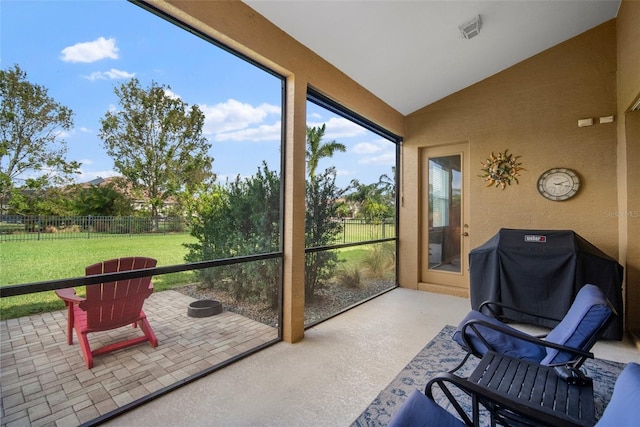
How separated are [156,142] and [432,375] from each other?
2.87 metres

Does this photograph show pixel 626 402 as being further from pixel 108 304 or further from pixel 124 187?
pixel 108 304

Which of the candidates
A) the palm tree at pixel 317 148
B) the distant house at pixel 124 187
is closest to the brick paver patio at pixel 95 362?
the distant house at pixel 124 187

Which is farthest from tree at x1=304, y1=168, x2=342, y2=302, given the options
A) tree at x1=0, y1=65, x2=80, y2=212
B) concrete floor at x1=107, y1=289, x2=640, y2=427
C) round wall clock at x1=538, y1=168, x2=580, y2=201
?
round wall clock at x1=538, y1=168, x2=580, y2=201

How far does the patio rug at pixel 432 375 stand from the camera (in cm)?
198

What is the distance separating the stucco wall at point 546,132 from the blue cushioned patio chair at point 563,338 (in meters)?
2.33

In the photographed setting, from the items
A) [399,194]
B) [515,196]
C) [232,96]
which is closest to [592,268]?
[515,196]

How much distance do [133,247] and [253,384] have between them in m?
1.37

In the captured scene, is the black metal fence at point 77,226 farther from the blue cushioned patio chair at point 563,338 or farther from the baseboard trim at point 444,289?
the baseboard trim at point 444,289

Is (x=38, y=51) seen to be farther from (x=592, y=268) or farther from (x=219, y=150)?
(x=592, y=268)

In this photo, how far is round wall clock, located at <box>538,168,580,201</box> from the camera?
3879 millimetres

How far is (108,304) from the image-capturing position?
221cm

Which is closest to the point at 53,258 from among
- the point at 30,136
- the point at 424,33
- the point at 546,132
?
the point at 30,136

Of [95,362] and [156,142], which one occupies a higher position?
[156,142]

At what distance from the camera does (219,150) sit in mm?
2646
